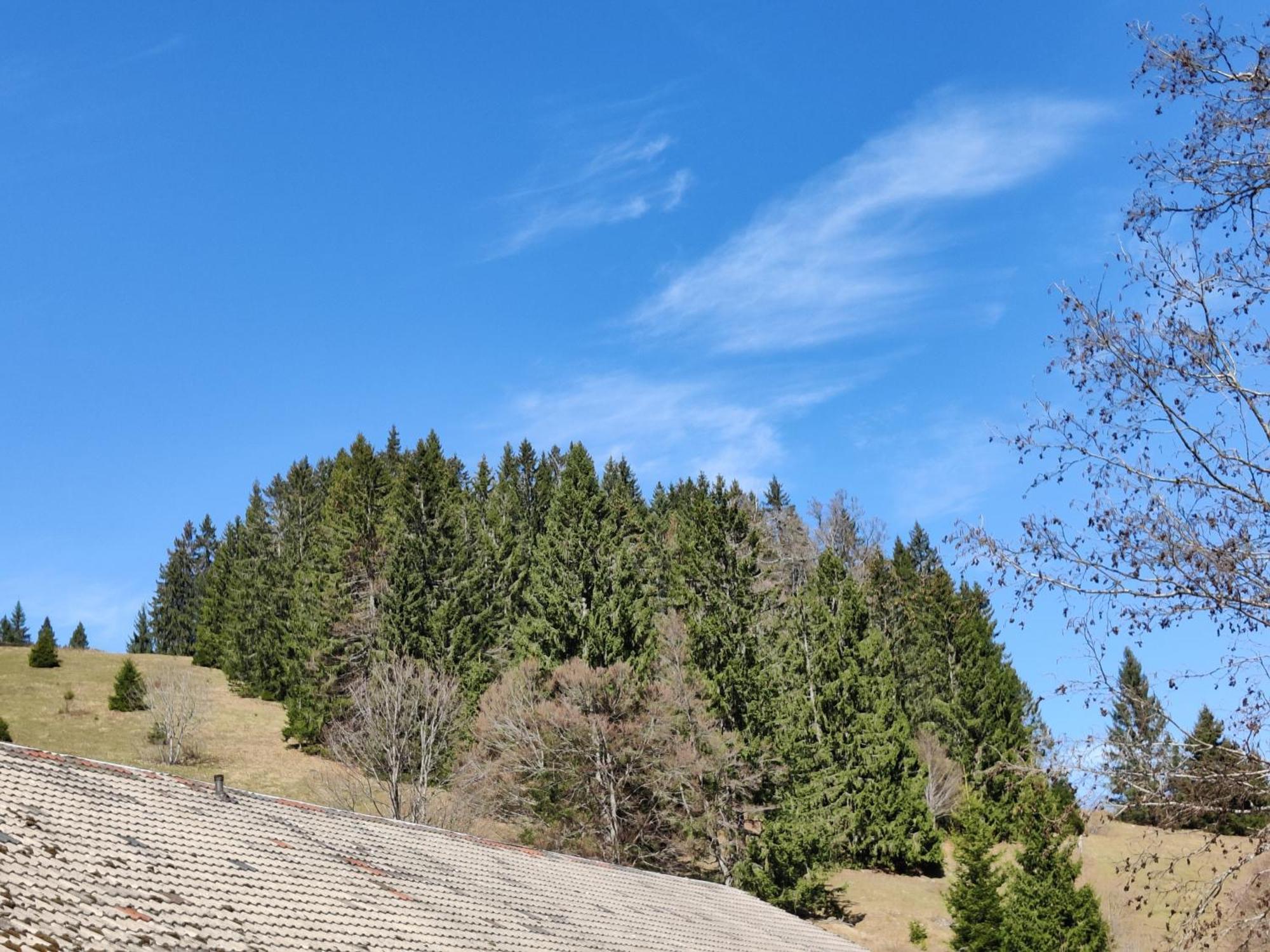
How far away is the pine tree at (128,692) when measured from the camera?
52.1 meters

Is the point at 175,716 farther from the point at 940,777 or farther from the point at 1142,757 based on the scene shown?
the point at 1142,757

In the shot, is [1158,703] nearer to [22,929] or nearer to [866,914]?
[22,929]

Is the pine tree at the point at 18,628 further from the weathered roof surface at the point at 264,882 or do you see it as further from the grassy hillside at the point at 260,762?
the weathered roof surface at the point at 264,882

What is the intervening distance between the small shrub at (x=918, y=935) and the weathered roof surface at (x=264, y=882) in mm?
16815

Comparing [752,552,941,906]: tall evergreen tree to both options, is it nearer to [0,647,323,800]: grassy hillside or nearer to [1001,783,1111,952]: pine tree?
[1001,783,1111,952]: pine tree

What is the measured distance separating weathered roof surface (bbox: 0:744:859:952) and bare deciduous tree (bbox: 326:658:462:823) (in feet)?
58.7

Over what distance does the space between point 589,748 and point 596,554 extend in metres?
9.66

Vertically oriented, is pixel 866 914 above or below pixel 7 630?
below

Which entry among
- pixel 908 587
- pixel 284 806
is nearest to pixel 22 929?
pixel 284 806

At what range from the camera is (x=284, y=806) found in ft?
52.2

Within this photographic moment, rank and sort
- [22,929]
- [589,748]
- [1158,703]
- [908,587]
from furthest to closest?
[908,587] → [589,748] → [1158,703] → [22,929]

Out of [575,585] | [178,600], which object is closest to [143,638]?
[178,600]

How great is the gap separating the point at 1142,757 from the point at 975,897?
82.7ft

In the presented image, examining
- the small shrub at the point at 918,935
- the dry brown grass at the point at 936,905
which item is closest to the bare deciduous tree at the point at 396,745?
the dry brown grass at the point at 936,905
